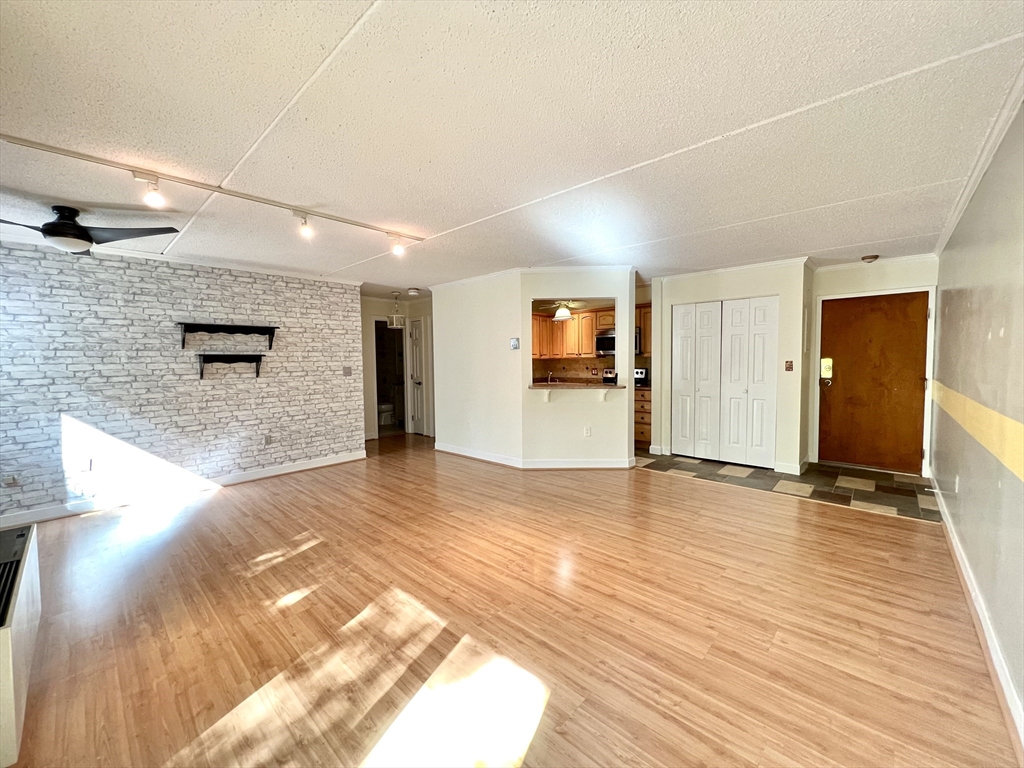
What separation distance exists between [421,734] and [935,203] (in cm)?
455

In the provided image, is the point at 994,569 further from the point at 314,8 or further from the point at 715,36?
the point at 314,8

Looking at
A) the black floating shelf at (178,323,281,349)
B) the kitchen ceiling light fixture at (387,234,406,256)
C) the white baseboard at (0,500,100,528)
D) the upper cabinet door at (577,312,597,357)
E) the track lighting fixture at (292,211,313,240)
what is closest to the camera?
the track lighting fixture at (292,211,313,240)

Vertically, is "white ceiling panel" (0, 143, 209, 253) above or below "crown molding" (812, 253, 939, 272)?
above

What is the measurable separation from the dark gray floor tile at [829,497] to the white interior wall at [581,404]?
1.92 meters

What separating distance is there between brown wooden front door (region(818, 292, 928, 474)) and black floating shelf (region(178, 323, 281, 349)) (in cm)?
712

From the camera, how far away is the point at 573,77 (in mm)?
1646

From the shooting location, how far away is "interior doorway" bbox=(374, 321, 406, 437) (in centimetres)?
866

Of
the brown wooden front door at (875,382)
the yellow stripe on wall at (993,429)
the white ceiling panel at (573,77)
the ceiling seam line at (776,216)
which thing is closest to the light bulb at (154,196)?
the white ceiling panel at (573,77)

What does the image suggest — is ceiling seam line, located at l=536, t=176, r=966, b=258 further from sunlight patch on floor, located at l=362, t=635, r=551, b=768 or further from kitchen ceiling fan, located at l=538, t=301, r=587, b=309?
sunlight patch on floor, located at l=362, t=635, r=551, b=768

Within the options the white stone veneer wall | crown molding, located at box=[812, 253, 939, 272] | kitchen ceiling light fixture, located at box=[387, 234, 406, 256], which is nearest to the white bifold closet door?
crown molding, located at box=[812, 253, 939, 272]

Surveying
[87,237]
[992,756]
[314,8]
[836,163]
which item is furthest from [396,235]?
[992,756]

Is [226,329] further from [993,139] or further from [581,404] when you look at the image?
[993,139]

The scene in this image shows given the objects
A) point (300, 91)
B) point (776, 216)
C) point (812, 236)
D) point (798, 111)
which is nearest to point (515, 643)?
point (300, 91)

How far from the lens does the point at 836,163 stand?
236 centimetres
